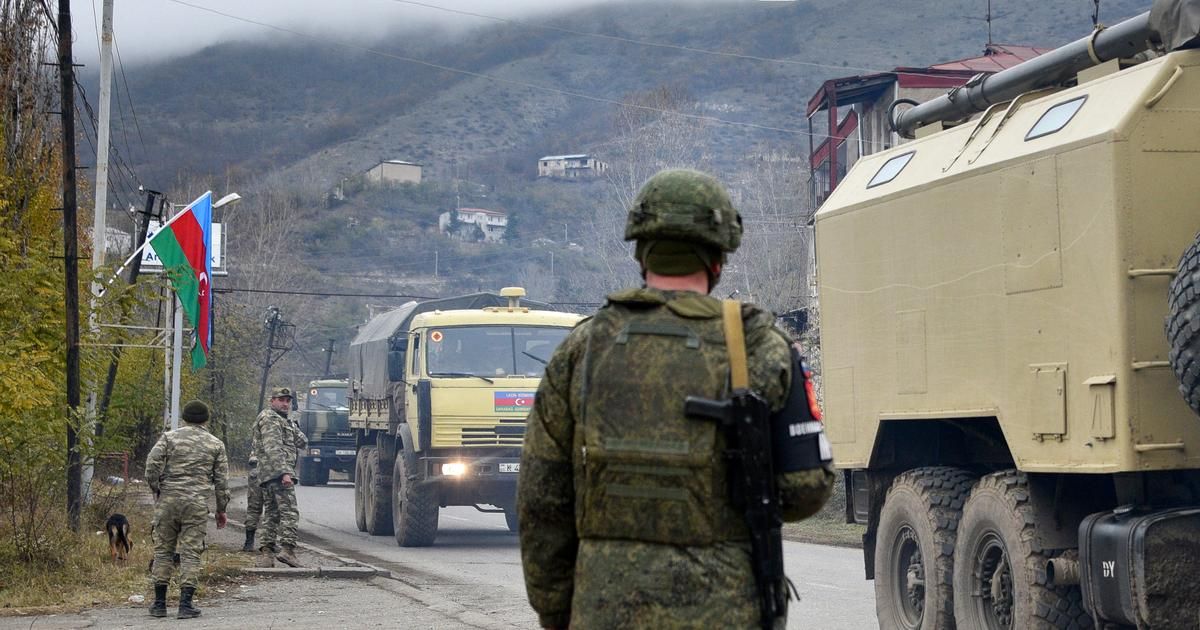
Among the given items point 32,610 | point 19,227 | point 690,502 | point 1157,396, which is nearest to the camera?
point 690,502

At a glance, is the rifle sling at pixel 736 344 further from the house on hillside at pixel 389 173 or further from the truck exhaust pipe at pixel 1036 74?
the house on hillside at pixel 389 173

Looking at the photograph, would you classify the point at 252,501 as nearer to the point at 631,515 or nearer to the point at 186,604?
the point at 186,604

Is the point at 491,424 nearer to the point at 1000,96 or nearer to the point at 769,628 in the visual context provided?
the point at 1000,96

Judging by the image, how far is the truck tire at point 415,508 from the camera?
19.3m

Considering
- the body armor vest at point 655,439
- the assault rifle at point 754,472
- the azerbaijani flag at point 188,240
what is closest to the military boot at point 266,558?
the azerbaijani flag at point 188,240

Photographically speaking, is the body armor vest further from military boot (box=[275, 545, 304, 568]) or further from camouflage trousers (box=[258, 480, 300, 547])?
camouflage trousers (box=[258, 480, 300, 547])

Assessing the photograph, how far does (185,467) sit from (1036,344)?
7.34 m

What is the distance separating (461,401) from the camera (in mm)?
19109

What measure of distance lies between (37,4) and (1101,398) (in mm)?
17512

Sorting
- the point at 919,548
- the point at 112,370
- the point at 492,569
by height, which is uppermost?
the point at 112,370

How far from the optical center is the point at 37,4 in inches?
830

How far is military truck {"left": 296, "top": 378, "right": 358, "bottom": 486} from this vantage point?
40.1 meters

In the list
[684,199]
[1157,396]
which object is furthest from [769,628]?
[1157,396]

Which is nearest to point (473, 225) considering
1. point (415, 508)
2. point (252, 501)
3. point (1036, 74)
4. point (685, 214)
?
point (415, 508)
